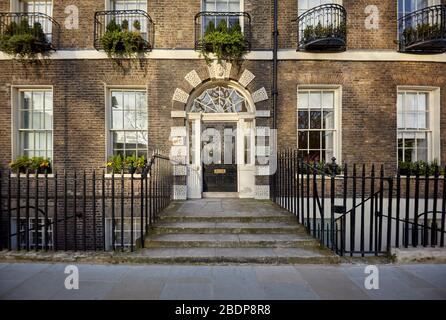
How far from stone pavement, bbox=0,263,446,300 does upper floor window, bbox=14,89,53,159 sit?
16.5 feet

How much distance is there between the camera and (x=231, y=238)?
4.98 meters

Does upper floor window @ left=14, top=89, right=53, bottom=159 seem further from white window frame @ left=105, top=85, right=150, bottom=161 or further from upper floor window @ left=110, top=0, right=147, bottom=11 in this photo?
upper floor window @ left=110, top=0, right=147, bottom=11

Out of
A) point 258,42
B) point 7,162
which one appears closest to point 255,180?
point 258,42

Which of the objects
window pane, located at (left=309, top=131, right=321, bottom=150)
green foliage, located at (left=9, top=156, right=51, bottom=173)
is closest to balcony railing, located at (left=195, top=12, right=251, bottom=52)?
window pane, located at (left=309, top=131, right=321, bottom=150)

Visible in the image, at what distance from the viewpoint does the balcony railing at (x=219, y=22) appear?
7.84 m

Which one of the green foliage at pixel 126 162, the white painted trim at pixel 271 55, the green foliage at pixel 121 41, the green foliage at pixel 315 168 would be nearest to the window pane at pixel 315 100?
the white painted trim at pixel 271 55

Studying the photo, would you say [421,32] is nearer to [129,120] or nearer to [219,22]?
[219,22]

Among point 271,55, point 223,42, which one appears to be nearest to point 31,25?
point 223,42

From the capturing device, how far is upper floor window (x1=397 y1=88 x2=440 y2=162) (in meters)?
8.23

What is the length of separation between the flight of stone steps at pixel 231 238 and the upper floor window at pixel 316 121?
2702 mm

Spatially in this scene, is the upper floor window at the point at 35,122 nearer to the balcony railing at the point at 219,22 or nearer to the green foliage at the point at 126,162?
the green foliage at the point at 126,162

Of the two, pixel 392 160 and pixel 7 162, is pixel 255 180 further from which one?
pixel 7 162

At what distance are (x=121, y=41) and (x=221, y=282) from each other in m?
7.13
